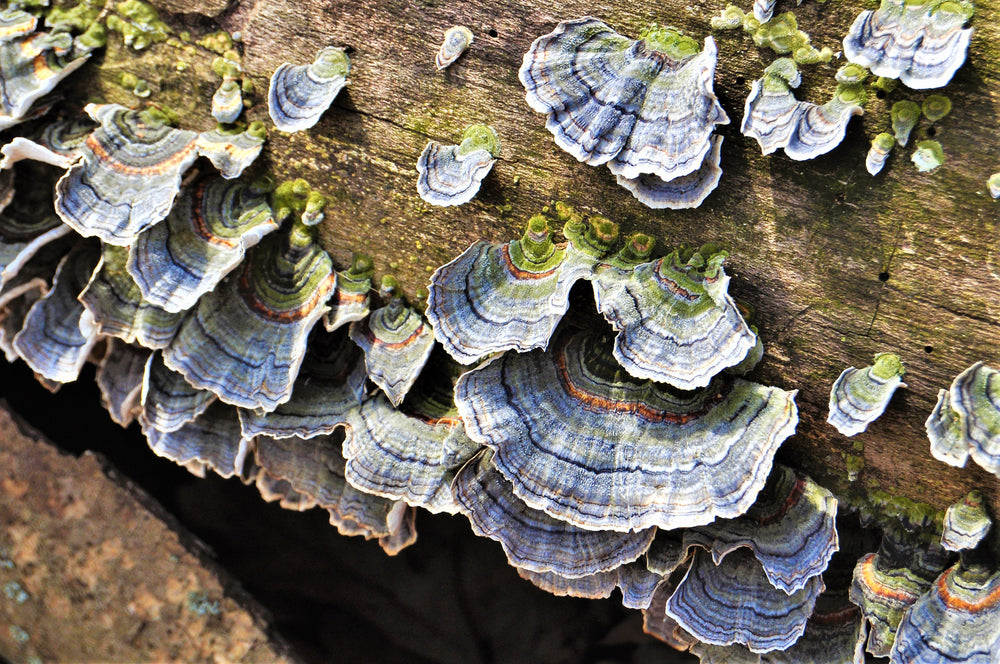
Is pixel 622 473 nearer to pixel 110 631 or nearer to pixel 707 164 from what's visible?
pixel 707 164

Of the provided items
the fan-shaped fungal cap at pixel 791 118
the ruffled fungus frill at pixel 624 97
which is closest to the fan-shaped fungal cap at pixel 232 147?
the ruffled fungus frill at pixel 624 97

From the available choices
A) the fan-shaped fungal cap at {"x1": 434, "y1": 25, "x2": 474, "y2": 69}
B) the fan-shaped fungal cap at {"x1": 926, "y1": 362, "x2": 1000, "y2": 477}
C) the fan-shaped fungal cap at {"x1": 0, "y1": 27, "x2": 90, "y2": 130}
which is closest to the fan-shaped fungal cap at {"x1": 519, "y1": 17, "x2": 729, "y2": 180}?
the fan-shaped fungal cap at {"x1": 434, "y1": 25, "x2": 474, "y2": 69}

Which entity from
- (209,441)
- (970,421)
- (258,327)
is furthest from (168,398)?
(970,421)

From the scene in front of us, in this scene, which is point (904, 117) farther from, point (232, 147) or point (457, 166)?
point (232, 147)

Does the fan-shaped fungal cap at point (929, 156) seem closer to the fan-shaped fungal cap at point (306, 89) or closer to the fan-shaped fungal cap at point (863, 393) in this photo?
the fan-shaped fungal cap at point (863, 393)

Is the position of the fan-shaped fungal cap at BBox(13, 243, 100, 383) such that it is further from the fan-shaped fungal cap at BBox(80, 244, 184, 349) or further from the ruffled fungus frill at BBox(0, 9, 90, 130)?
the ruffled fungus frill at BBox(0, 9, 90, 130)

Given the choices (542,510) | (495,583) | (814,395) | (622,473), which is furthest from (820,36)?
(495,583)
